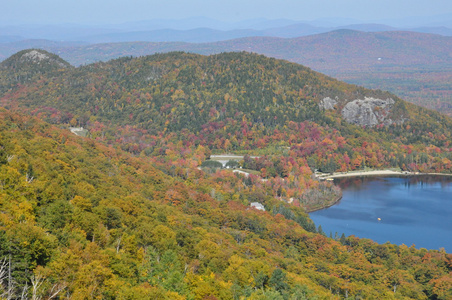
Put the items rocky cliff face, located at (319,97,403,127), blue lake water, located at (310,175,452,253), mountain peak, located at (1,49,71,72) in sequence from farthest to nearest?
mountain peak, located at (1,49,71,72) → rocky cliff face, located at (319,97,403,127) → blue lake water, located at (310,175,452,253)

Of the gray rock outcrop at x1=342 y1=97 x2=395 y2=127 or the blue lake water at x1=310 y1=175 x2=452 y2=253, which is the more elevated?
the gray rock outcrop at x1=342 y1=97 x2=395 y2=127

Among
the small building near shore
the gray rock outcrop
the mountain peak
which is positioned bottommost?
the small building near shore

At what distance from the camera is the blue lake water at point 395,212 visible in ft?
201

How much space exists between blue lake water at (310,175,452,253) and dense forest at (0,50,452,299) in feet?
15.0

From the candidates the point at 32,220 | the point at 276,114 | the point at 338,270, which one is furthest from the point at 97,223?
the point at 276,114

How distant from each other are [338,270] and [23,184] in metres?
24.7

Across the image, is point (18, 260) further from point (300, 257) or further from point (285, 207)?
point (285, 207)

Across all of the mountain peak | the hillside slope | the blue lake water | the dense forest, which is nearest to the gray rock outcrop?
the dense forest

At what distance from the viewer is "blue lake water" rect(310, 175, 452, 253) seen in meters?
61.1

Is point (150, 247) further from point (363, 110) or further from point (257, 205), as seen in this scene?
point (363, 110)

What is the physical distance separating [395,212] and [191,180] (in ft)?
94.1

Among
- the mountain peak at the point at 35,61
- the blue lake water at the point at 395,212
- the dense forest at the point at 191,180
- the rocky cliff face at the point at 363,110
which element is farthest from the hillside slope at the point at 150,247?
the mountain peak at the point at 35,61

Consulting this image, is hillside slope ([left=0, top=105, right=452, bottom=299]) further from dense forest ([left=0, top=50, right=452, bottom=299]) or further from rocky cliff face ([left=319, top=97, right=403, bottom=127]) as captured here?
rocky cliff face ([left=319, top=97, right=403, bottom=127])

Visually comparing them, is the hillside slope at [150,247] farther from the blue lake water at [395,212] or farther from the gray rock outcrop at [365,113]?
the gray rock outcrop at [365,113]
